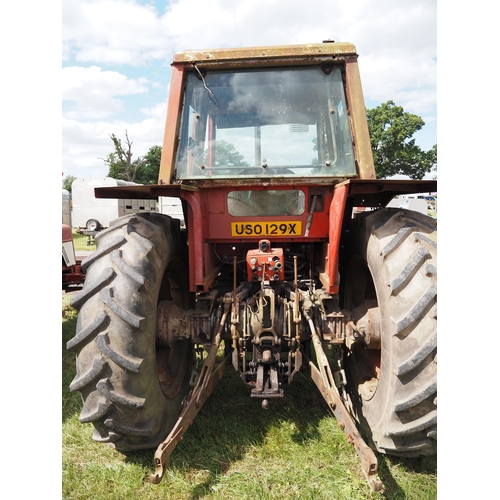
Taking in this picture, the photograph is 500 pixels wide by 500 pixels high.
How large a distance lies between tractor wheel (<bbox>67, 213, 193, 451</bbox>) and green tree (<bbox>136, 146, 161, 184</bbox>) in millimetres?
33648

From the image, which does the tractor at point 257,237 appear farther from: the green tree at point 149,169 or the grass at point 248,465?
A: the green tree at point 149,169

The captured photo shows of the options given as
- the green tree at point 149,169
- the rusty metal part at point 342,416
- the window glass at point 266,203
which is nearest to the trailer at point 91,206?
the window glass at point 266,203

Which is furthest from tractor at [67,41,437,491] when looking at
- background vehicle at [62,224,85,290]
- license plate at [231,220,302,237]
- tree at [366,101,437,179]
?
tree at [366,101,437,179]

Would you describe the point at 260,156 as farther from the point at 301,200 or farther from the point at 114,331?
the point at 114,331

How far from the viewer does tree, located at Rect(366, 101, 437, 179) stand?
33.1m

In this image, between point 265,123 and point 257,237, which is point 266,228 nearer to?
point 257,237

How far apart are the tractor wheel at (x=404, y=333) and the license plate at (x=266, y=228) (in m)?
0.59

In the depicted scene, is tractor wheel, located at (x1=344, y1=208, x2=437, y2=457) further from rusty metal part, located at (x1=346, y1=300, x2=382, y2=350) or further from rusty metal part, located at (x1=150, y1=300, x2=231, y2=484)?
rusty metal part, located at (x1=150, y1=300, x2=231, y2=484)

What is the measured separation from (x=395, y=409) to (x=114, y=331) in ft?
5.33

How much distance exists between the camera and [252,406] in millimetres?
3469

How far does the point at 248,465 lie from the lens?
273 centimetres

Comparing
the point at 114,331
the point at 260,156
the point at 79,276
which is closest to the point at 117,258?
the point at 114,331

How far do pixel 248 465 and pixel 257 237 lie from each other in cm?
160

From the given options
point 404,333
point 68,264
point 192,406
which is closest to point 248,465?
point 192,406
